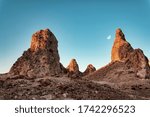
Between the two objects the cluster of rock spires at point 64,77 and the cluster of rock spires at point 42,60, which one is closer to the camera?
the cluster of rock spires at point 64,77

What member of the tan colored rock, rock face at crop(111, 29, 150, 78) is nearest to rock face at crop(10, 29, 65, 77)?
rock face at crop(111, 29, 150, 78)

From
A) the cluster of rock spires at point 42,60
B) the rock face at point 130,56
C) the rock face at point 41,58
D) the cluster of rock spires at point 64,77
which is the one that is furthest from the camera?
the rock face at point 130,56

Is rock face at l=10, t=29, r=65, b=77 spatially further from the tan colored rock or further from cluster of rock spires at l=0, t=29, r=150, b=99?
the tan colored rock

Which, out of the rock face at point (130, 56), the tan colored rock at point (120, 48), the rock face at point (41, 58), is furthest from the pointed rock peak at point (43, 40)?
the tan colored rock at point (120, 48)

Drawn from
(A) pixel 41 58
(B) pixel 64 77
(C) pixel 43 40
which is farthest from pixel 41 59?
(B) pixel 64 77

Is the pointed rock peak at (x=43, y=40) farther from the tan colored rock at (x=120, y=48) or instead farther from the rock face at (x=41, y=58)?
the tan colored rock at (x=120, y=48)

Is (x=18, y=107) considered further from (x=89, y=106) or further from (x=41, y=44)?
(x=41, y=44)
